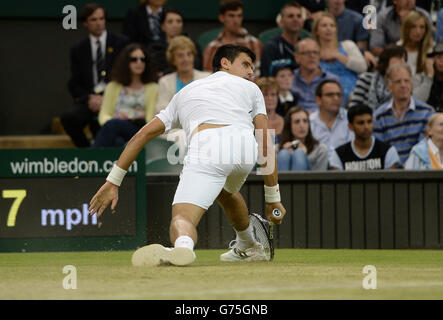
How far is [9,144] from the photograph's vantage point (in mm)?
11703

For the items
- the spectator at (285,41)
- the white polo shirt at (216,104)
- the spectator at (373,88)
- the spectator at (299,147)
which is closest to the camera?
the white polo shirt at (216,104)

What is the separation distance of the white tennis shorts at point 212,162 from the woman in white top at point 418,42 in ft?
A: 16.1

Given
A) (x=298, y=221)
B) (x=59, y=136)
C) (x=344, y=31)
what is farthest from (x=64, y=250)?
(x=344, y=31)

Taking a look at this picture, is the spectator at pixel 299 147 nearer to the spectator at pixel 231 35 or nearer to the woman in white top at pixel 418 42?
the spectator at pixel 231 35

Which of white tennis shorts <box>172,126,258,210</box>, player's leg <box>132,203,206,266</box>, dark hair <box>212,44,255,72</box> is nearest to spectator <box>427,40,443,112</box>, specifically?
dark hair <box>212,44,255,72</box>

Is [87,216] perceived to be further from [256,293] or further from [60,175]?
[256,293]

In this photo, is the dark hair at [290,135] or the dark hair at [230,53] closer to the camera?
the dark hair at [230,53]

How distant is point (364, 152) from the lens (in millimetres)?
10031

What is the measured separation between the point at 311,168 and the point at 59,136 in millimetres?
3695

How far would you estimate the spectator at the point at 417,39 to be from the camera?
10.9 meters

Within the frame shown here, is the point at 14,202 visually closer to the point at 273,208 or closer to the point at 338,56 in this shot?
the point at 273,208

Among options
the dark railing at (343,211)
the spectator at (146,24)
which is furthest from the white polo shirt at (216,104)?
the spectator at (146,24)

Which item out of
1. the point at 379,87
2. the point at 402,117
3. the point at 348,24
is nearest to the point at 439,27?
the point at 348,24

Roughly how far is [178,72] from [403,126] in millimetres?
2552
